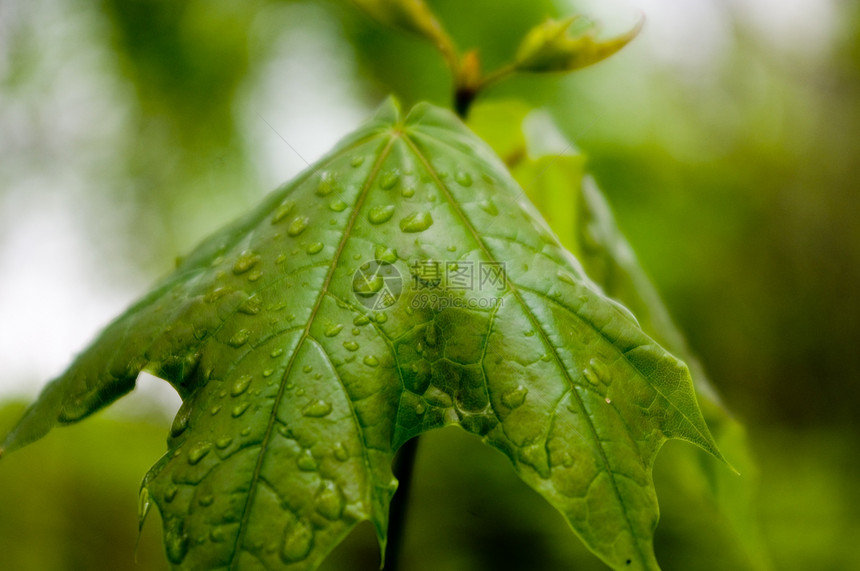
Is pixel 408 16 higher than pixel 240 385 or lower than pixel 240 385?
higher

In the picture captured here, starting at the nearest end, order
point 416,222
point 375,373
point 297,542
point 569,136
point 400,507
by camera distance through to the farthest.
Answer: point 297,542
point 375,373
point 416,222
point 400,507
point 569,136

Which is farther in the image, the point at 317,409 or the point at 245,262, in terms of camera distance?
the point at 245,262

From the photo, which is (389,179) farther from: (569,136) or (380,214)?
(569,136)

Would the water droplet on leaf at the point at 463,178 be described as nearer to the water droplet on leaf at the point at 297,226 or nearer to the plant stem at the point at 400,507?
the water droplet on leaf at the point at 297,226

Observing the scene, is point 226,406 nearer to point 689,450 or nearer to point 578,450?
point 578,450

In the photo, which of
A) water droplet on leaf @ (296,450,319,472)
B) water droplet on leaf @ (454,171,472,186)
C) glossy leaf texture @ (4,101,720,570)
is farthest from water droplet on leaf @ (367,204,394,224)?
water droplet on leaf @ (296,450,319,472)

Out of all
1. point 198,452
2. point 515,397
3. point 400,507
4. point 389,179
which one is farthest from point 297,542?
point 389,179

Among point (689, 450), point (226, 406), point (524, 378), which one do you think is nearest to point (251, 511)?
point (226, 406)
